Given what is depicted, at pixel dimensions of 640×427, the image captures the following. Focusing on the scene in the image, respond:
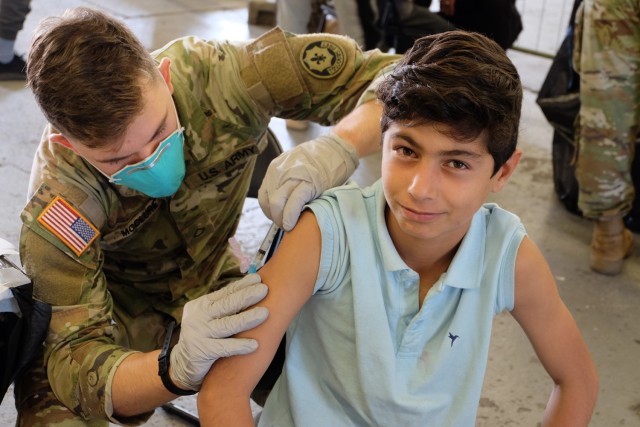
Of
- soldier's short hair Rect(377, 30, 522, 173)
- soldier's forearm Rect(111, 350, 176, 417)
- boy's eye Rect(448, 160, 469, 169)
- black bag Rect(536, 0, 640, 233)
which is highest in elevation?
soldier's short hair Rect(377, 30, 522, 173)

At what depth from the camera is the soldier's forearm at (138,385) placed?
5.00ft

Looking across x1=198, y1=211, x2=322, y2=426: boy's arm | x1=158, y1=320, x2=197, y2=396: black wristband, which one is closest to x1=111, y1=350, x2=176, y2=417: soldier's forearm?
x1=158, y1=320, x2=197, y2=396: black wristband

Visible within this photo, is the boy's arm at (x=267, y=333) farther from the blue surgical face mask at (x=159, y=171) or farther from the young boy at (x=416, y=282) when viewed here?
the blue surgical face mask at (x=159, y=171)

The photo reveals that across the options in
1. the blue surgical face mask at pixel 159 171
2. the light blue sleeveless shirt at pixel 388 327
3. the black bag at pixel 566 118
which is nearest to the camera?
the light blue sleeveless shirt at pixel 388 327

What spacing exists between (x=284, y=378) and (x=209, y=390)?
0.17 m

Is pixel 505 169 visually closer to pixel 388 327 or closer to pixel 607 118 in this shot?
pixel 388 327

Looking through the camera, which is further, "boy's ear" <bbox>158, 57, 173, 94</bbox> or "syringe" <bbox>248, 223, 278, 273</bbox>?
"boy's ear" <bbox>158, 57, 173, 94</bbox>

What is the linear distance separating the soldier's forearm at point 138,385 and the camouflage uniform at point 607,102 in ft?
6.25

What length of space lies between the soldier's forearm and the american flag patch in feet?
0.82

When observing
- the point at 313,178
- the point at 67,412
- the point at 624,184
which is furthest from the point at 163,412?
the point at 624,184

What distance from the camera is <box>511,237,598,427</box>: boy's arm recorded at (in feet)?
4.89

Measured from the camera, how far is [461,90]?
4.25 feet

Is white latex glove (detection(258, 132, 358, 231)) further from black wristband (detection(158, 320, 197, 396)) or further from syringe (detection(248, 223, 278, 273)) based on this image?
black wristband (detection(158, 320, 197, 396))

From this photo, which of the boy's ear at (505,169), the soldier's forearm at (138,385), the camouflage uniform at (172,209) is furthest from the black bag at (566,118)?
the soldier's forearm at (138,385)
